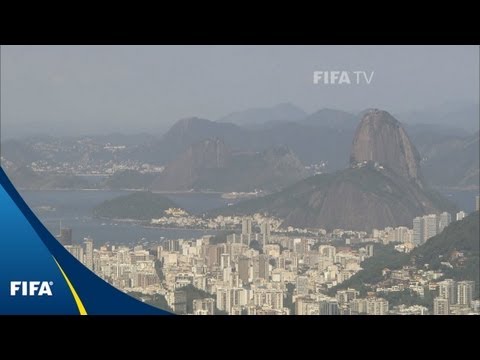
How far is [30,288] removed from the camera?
319 inches

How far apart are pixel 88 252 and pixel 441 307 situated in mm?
2406

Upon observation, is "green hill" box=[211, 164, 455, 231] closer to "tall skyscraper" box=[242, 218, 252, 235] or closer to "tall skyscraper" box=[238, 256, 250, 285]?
"tall skyscraper" box=[242, 218, 252, 235]

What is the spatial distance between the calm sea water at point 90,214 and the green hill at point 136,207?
0.14ft

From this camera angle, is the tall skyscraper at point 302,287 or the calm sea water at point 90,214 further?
the tall skyscraper at point 302,287

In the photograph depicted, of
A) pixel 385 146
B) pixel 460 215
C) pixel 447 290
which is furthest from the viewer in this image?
pixel 385 146

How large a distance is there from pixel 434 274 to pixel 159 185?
6.59 feet

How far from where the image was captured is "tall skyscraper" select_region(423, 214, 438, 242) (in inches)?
352

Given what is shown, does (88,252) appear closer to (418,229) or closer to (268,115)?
(268,115)

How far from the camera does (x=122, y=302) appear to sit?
822 cm

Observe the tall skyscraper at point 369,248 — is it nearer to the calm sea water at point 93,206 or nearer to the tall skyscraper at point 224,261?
the calm sea water at point 93,206

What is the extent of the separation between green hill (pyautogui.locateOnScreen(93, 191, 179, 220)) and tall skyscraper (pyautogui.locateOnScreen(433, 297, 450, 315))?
6.21 feet

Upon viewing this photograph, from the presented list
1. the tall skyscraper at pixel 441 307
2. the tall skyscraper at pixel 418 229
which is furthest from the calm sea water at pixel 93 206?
the tall skyscraper at pixel 441 307

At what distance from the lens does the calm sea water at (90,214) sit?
8562mm

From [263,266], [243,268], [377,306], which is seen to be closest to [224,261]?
[243,268]
